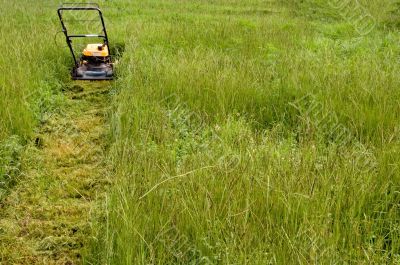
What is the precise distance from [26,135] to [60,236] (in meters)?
1.92

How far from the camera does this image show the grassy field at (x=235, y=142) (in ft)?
9.64

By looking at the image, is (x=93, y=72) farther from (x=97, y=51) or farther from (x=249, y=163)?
(x=249, y=163)

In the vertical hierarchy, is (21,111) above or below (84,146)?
above

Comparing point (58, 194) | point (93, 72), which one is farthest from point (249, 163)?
point (93, 72)

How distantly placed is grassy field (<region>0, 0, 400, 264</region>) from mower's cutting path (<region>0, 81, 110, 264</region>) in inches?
6.4

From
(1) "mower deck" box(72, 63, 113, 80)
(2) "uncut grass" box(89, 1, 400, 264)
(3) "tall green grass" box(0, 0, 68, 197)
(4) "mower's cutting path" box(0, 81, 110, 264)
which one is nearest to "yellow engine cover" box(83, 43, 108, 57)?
(1) "mower deck" box(72, 63, 113, 80)

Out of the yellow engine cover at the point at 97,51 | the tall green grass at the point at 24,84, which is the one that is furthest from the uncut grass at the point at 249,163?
the tall green grass at the point at 24,84

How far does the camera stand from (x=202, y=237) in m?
2.89

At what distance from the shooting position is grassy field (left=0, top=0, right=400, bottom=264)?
9.64 feet

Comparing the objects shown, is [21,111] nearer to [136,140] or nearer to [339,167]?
[136,140]

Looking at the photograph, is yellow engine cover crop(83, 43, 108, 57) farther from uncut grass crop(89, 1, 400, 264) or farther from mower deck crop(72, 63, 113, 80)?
uncut grass crop(89, 1, 400, 264)

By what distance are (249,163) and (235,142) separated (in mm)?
665

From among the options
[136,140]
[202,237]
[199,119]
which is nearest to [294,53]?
[199,119]

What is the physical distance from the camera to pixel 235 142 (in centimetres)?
434
